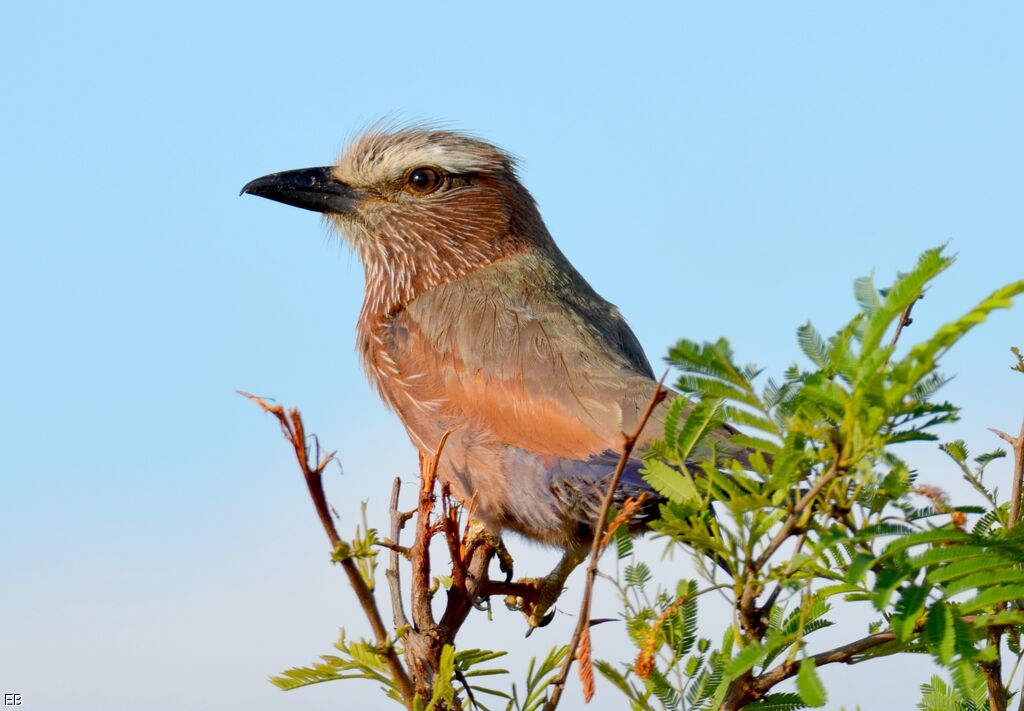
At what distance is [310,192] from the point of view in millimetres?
6867

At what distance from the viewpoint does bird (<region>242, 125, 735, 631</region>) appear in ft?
15.9

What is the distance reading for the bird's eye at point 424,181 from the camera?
6785mm

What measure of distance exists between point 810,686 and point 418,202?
15.1 feet

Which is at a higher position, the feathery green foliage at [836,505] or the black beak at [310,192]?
the black beak at [310,192]

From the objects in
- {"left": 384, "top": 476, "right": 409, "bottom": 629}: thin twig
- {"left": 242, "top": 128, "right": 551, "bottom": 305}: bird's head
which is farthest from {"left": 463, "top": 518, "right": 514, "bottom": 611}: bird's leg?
{"left": 242, "top": 128, "right": 551, "bottom": 305}: bird's head

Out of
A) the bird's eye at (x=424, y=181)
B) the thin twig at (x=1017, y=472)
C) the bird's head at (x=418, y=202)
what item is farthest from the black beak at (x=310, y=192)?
the thin twig at (x=1017, y=472)

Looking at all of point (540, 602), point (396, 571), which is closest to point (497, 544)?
point (540, 602)

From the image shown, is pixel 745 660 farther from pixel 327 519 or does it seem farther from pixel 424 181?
pixel 424 181

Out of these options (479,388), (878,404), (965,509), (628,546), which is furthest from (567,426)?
(878,404)

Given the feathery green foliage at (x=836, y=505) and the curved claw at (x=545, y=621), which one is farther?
the curved claw at (x=545, y=621)

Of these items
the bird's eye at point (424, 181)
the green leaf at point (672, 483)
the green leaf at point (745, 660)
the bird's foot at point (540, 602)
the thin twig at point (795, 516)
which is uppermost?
the bird's eye at point (424, 181)

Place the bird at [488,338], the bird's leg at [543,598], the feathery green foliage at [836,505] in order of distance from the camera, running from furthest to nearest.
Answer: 1. the bird's leg at [543,598]
2. the bird at [488,338]
3. the feathery green foliage at [836,505]

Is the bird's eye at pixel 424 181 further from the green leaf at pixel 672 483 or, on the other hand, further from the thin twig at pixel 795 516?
the thin twig at pixel 795 516

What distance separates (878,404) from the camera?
8.32 feet
